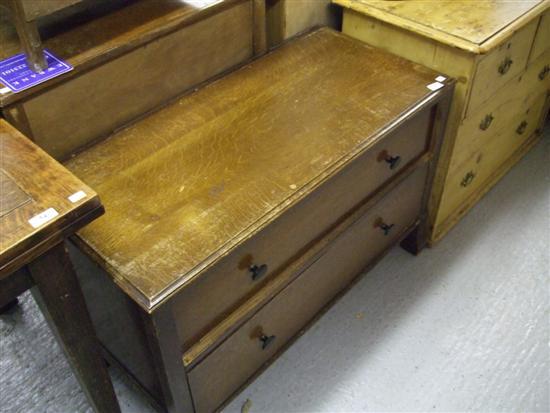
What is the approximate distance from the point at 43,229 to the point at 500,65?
1.24 m

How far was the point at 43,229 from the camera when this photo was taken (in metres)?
0.78

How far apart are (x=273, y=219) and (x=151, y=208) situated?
8.8 inches

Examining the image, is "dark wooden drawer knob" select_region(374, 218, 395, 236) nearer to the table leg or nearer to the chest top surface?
the chest top surface

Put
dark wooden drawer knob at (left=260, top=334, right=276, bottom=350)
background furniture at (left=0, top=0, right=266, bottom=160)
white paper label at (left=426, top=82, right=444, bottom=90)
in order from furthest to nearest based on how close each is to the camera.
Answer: white paper label at (left=426, top=82, right=444, bottom=90) → dark wooden drawer knob at (left=260, top=334, right=276, bottom=350) → background furniture at (left=0, top=0, right=266, bottom=160)

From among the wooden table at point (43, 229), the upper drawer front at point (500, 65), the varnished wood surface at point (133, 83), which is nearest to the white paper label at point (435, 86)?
the upper drawer front at point (500, 65)

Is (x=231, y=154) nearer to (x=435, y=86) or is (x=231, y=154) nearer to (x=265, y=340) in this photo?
(x=265, y=340)

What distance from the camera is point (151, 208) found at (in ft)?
3.46

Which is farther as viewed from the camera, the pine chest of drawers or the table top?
the pine chest of drawers

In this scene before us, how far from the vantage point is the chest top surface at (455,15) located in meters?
1.41

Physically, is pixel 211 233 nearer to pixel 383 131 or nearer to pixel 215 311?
pixel 215 311

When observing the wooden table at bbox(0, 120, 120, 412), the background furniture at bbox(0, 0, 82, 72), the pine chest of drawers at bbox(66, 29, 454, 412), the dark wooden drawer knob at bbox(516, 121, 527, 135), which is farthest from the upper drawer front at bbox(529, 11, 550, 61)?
the wooden table at bbox(0, 120, 120, 412)

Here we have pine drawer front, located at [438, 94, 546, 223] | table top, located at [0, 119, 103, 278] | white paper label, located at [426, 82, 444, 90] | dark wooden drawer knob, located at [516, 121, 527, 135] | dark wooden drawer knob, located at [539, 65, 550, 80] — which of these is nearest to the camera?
table top, located at [0, 119, 103, 278]

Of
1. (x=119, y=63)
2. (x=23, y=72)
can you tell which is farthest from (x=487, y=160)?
(x=23, y=72)

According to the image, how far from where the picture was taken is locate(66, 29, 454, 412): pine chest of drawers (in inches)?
39.5
